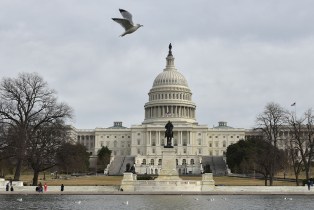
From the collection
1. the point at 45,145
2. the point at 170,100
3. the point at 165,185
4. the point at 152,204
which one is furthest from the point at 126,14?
the point at 170,100

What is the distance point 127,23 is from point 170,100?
6115 inches

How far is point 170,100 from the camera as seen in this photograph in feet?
Result: 566

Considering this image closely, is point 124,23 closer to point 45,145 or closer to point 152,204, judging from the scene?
point 152,204

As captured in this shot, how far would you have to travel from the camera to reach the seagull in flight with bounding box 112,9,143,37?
16828mm

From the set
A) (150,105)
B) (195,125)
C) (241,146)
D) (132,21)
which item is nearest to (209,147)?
(195,125)

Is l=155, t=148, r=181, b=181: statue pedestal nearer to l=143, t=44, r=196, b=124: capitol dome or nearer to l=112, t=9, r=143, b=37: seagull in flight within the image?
l=112, t=9, r=143, b=37: seagull in flight

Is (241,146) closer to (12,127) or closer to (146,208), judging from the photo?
(12,127)

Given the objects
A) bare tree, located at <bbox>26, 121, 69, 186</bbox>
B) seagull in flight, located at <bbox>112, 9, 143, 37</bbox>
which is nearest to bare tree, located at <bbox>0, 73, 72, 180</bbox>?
bare tree, located at <bbox>26, 121, 69, 186</bbox>

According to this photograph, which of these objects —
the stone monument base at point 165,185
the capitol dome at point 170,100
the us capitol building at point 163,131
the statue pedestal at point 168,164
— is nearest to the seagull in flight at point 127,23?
the stone monument base at point 165,185

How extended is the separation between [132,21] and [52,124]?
141ft

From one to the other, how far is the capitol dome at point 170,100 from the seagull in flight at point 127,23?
153 meters

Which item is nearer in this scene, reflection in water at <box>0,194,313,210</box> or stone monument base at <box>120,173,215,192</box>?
reflection in water at <box>0,194,313,210</box>

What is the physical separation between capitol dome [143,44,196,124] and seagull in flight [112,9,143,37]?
153496 millimetres

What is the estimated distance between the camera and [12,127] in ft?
187
